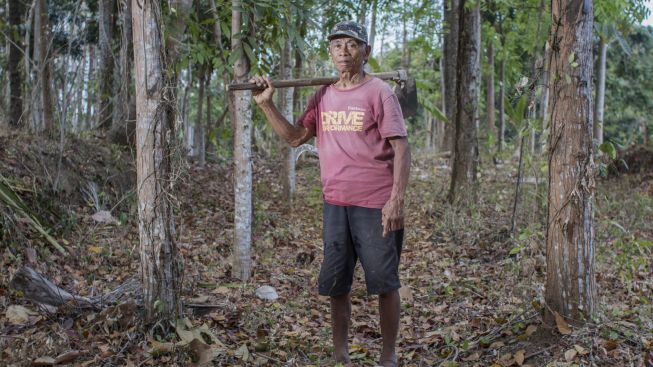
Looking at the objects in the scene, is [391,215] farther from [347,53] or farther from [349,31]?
[349,31]

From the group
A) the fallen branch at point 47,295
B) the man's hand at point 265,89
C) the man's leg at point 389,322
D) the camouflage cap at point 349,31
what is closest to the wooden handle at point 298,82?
the man's hand at point 265,89

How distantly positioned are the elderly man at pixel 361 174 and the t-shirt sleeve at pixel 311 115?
7 centimetres

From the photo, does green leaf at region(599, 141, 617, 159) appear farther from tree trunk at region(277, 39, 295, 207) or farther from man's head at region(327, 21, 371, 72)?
tree trunk at region(277, 39, 295, 207)

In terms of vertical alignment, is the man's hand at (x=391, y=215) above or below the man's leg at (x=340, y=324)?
→ above

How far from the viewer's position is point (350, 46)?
12.2 feet

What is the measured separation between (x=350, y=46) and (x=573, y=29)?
1.38 m

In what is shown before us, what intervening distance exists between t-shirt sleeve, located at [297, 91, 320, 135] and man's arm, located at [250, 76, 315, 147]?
34 mm

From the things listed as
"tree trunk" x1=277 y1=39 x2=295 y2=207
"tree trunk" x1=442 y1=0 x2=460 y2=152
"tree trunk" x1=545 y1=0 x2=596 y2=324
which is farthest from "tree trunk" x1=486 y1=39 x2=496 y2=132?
"tree trunk" x1=545 y1=0 x2=596 y2=324

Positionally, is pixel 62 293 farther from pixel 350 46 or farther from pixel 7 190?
pixel 350 46

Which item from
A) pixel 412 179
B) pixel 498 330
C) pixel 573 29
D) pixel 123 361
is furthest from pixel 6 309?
pixel 412 179

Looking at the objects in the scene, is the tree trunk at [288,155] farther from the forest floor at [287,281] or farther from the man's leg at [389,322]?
the man's leg at [389,322]

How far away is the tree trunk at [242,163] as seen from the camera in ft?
18.5

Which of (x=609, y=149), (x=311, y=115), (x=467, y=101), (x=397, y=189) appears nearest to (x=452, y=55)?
(x=467, y=101)

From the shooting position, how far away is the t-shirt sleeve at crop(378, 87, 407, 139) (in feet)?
11.8
